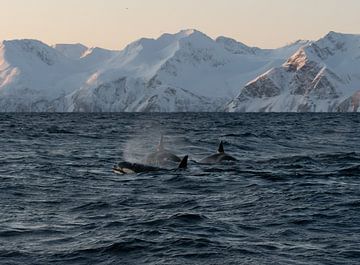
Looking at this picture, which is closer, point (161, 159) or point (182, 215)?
point (182, 215)

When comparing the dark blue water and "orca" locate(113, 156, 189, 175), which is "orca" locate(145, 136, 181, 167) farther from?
"orca" locate(113, 156, 189, 175)

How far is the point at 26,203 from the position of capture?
24375 millimetres

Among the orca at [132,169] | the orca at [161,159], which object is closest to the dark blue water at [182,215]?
the orca at [132,169]

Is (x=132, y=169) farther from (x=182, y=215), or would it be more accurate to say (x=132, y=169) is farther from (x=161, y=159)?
(x=182, y=215)

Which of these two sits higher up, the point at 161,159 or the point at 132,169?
the point at 161,159

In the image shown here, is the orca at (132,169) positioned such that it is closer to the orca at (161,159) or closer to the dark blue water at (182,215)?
the dark blue water at (182,215)

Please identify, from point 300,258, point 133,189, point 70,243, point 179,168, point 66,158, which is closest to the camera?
point 300,258

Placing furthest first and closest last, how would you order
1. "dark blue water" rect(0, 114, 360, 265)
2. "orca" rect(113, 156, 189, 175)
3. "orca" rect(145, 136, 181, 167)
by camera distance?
1. "orca" rect(145, 136, 181, 167)
2. "orca" rect(113, 156, 189, 175)
3. "dark blue water" rect(0, 114, 360, 265)

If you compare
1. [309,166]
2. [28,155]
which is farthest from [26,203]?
[28,155]

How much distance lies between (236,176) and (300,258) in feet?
53.6

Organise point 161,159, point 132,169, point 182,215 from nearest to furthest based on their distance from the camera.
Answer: point 182,215, point 132,169, point 161,159

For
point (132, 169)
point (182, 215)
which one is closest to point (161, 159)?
point (132, 169)

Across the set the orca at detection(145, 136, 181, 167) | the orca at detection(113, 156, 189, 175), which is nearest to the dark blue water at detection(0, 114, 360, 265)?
the orca at detection(113, 156, 189, 175)

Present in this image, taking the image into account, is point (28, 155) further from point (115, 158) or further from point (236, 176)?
point (236, 176)
